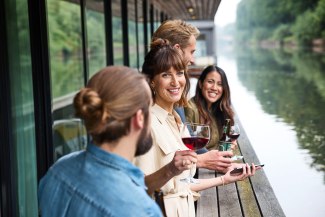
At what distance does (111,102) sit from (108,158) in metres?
0.13

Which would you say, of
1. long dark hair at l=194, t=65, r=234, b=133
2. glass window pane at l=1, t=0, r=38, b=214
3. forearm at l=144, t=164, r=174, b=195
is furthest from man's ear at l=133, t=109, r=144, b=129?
long dark hair at l=194, t=65, r=234, b=133

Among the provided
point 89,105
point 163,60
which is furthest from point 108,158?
point 163,60

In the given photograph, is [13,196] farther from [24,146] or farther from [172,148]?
[172,148]

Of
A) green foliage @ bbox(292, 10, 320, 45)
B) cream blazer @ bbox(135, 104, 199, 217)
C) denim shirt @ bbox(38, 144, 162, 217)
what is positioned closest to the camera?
denim shirt @ bbox(38, 144, 162, 217)

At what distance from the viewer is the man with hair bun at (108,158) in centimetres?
131

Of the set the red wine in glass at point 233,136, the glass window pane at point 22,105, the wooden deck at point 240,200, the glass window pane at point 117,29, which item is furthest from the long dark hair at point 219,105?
the glass window pane at point 117,29

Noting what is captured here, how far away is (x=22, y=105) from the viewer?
3240mm

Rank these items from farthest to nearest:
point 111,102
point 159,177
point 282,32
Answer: point 282,32
point 159,177
point 111,102

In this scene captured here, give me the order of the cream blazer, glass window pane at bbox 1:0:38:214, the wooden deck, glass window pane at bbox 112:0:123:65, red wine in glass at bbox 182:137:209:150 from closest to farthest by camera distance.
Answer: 1. the cream blazer
2. red wine in glass at bbox 182:137:209:150
3. the wooden deck
4. glass window pane at bbox 1:0:38:214
5. glass window pane at bbox 112:0:123:65

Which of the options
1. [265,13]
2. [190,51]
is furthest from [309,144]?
[265,13]

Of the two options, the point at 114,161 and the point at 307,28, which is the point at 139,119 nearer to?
the point at 114,161

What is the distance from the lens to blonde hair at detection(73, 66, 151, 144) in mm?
1309

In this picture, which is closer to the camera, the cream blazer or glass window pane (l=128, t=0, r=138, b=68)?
the cream blazer

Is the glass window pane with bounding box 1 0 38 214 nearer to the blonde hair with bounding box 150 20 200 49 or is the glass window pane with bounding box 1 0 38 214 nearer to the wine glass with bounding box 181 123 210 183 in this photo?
the blonde hair with bounding box 150 20 200 49
